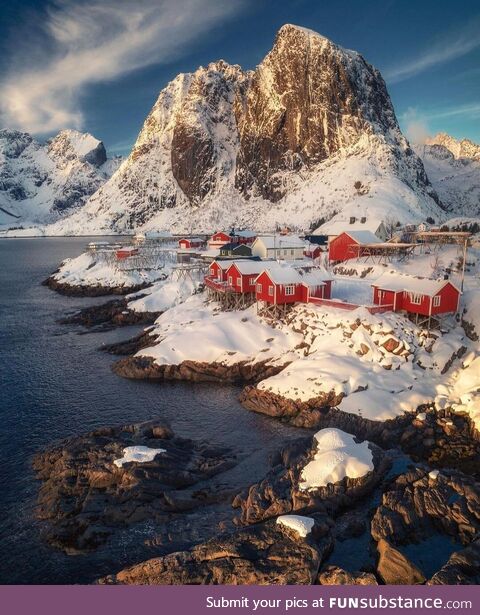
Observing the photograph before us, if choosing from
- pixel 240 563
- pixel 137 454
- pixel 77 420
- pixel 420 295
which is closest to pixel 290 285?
pixel 420 295

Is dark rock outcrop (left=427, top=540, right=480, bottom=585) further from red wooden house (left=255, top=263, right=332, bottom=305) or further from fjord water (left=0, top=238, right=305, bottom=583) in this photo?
red wooden house (left=255, top=263, right=332, bottom=305)

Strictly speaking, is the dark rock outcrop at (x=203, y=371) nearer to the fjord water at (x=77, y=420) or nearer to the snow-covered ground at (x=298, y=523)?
the fjord water at (x=77, y=420)

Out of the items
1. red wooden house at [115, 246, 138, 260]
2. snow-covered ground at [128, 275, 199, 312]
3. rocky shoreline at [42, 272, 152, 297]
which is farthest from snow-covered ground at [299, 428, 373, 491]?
red wooden house at [115, 246, 138, 260]

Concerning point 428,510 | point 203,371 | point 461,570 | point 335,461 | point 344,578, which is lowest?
point 428,510

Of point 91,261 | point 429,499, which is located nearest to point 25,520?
point 429,499

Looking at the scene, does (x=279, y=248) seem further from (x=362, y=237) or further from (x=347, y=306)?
(x=347, y=306)

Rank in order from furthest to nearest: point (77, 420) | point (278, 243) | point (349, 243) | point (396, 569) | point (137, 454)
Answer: point (278, 243), point (349, 243), point (77, 420), point (137, 454), point (396, 569)

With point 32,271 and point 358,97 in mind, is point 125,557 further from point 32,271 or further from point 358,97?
point 358,97
